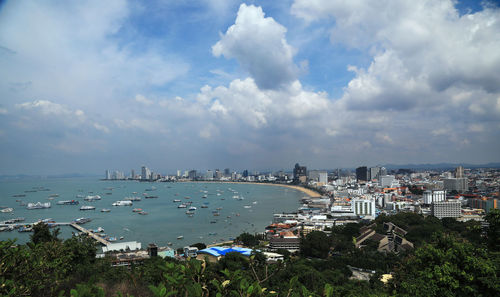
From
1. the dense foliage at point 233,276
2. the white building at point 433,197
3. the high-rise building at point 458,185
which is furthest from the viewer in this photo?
the high-rise building at point 458,185

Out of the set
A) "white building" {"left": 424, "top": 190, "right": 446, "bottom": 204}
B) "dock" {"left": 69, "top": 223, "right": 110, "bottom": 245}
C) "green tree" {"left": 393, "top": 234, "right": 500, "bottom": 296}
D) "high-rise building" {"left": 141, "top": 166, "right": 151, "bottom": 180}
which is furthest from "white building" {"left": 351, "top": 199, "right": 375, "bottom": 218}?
"high-rise building" {"left": 141, "top": 166, "right": 151, "bottom": 180}

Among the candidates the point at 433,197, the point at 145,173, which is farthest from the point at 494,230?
the point at 145,173

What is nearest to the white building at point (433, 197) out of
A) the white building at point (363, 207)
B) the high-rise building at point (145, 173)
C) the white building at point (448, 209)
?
the white building at point (448, 209)

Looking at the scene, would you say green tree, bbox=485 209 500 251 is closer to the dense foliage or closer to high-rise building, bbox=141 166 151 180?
the dense foliage

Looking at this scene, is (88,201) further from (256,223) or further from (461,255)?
(461,255)

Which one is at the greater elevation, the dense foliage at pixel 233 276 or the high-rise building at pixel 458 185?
the dense foliage at pixel 233 276

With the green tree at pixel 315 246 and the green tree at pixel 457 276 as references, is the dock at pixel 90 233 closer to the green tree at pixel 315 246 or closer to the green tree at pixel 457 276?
the green tree at pixel 315 246

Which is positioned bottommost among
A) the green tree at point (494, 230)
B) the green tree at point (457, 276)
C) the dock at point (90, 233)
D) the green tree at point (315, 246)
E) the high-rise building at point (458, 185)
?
the dock at point (90, 233)

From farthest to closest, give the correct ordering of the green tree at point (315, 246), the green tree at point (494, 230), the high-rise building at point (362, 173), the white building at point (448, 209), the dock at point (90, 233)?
the high-rise building at point (362, 173)
the white building at point (448, 209)
the dock at point (90, 233)
the green tree at point (315, 246)
the green tree at point (494, 230)

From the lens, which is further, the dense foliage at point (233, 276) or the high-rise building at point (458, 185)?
the high-rise building at point (458, 185)

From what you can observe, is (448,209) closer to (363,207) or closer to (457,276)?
(363,207)

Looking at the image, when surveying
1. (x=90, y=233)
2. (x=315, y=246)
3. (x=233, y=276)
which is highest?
(x=233, y=276)

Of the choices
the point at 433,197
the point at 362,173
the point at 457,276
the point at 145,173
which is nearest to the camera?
the point at 457,276
